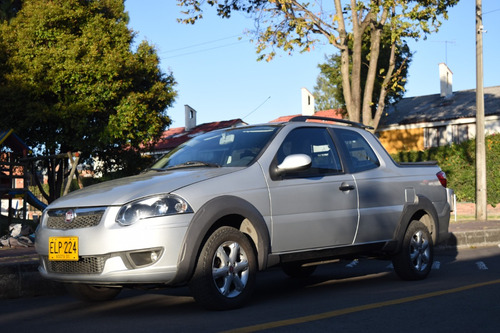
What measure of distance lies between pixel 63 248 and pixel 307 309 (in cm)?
212

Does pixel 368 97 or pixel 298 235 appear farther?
pixel 368 97

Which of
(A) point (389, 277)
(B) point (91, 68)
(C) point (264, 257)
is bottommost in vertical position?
(A) point (389, 277)

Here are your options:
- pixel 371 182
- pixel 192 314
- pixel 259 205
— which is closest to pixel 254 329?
pixel 192 314

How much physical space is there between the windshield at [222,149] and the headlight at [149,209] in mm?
934

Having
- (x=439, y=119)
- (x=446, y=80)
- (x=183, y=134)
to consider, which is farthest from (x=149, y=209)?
(x=183, y=134)

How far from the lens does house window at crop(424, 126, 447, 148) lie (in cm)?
4041

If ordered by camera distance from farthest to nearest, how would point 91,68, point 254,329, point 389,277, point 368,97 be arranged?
point 91,68 < point 368,97 < point 389,277 < point 254,329

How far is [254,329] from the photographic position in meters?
4.80

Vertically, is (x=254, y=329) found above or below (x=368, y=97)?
below

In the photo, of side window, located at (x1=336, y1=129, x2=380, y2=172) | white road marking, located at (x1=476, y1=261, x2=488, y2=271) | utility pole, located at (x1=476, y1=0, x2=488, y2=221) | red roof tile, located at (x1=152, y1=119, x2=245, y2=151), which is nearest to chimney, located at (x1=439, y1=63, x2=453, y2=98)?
red roof tile, located at (x1=152, y1=119, x2=245, y2=151)

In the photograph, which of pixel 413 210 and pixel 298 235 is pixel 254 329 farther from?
pixel 413 210

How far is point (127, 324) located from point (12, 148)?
21762 mm

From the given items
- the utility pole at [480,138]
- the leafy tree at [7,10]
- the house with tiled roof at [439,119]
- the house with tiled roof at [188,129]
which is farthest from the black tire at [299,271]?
the house with tiled roof at [188,129]

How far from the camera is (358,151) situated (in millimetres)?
7578
